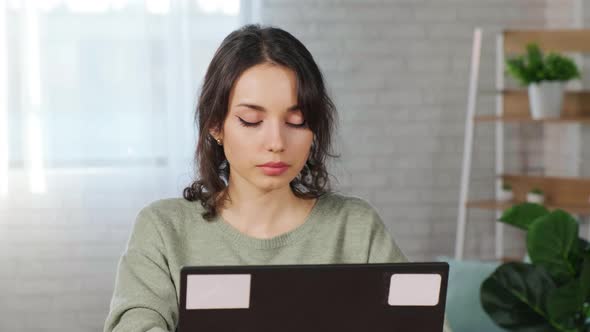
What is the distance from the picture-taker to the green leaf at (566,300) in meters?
1.75

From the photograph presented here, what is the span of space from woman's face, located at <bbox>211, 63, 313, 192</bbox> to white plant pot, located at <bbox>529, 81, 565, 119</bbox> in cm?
273

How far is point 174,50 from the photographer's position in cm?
407

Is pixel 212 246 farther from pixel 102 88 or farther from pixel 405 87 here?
pixel 405 87

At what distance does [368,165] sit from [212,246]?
297 cm

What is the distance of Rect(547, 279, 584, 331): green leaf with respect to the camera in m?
1.75

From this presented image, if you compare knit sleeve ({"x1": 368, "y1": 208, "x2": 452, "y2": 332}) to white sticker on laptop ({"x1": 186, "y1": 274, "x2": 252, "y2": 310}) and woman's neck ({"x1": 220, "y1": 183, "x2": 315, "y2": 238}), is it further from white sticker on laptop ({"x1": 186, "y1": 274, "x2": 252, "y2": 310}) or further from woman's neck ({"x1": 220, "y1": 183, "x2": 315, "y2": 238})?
white sticker on laptop ({"x1": 186, "y1": 274, "x2": 252, "y2": 310})

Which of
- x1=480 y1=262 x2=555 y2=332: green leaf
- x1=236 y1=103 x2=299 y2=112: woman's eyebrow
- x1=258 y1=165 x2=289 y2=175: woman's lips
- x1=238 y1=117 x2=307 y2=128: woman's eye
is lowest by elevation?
x1=480 y1=262 x2=555 y2=332: green leaf

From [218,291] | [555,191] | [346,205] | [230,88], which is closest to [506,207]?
[555,191]

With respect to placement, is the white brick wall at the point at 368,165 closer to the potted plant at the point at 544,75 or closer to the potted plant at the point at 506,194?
the potted plant at the point at 506,194

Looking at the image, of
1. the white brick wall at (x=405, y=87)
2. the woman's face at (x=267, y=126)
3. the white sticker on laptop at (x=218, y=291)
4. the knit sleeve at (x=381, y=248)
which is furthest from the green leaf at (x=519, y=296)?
the white brick wall at (x=405, y=87)

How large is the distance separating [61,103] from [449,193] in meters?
1.91

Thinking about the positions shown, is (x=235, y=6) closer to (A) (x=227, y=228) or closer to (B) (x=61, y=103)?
(B) (x=61, y=103)

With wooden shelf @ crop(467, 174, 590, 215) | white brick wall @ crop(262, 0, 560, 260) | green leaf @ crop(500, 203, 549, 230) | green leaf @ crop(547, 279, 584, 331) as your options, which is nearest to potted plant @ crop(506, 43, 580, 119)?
wooden shelf @ crop(467, 174, 590, 215)

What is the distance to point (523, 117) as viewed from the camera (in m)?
3.93
